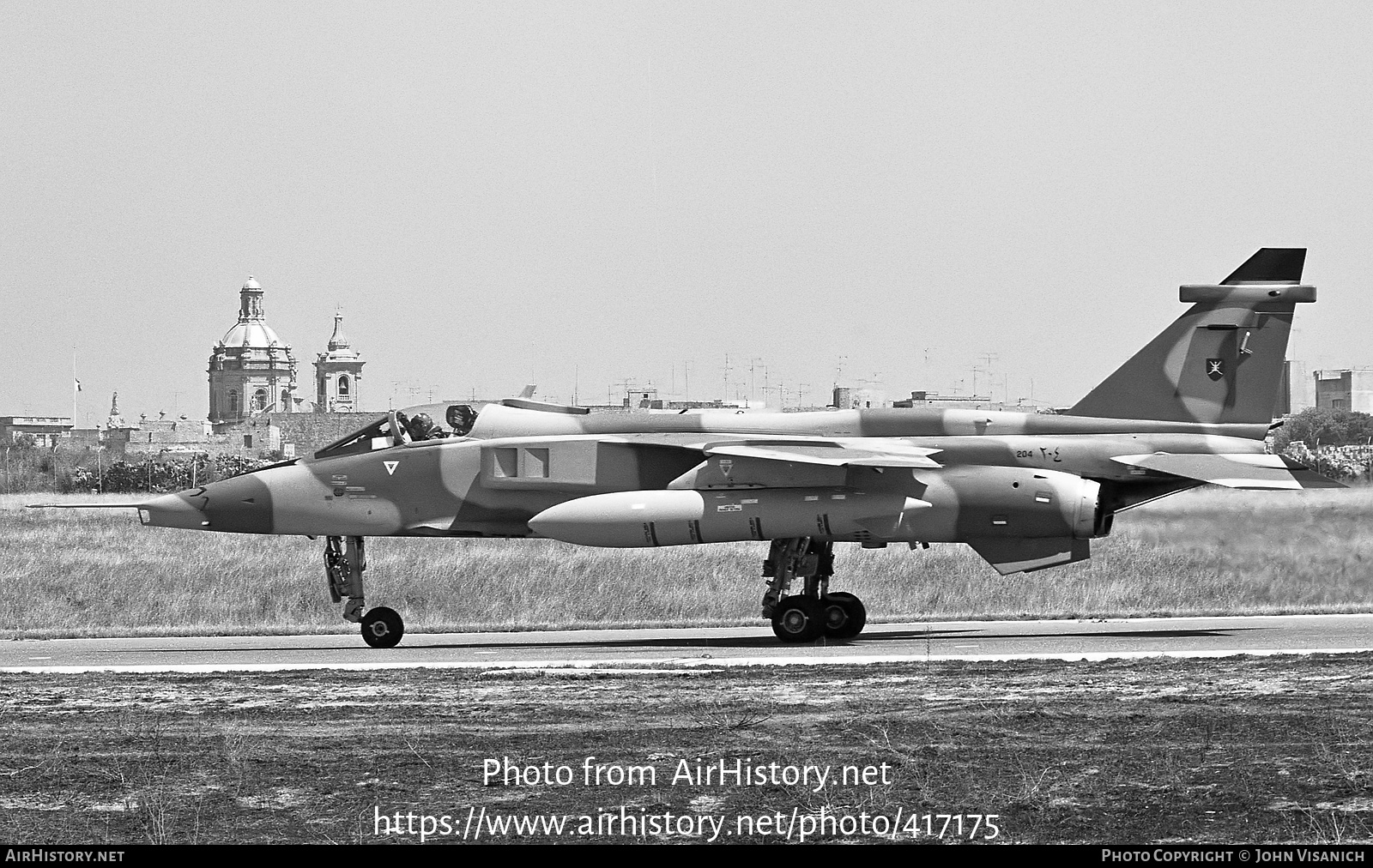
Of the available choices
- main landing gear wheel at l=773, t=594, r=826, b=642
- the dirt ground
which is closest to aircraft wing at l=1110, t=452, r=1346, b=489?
the dirt ground

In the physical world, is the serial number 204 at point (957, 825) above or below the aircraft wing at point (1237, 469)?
below

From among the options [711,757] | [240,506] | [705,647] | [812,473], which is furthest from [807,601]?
[711,757]

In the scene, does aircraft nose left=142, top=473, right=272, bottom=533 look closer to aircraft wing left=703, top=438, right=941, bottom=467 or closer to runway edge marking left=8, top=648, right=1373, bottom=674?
runway edge marking left=8, top=648, right=1373, bottom=674

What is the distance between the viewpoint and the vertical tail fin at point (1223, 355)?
2075 centimetres

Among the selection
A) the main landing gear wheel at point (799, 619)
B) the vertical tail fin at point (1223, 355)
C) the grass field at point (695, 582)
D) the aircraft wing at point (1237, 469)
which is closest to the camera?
the aircraft wing at point (1237, 469)

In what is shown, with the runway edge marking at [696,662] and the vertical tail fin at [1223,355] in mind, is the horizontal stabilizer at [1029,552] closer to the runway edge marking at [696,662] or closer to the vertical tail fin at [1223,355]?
the runway edge marking at [696,662]

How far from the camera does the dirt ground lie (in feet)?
28.3

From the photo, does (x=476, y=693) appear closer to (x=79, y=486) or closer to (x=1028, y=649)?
(x=1028, y=649)

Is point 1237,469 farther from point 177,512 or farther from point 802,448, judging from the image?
point 177,512

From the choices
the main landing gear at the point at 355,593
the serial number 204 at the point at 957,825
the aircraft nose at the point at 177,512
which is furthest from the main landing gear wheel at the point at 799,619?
the serial number 204 at the point at 957,825

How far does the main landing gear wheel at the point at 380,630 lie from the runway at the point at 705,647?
21cm

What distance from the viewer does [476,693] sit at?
46.6 feet

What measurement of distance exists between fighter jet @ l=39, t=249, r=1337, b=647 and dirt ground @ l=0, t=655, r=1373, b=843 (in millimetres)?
3767

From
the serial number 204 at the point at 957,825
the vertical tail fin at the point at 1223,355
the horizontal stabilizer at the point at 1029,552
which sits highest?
the vertical tail fin at the point at 1223,355
